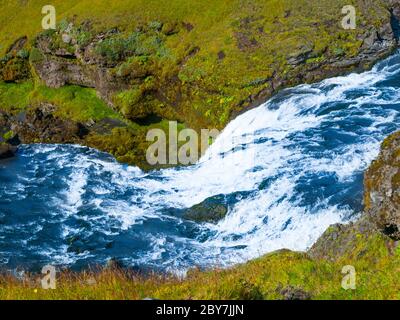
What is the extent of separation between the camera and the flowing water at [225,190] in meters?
24.0

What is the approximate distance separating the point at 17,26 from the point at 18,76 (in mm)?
8586

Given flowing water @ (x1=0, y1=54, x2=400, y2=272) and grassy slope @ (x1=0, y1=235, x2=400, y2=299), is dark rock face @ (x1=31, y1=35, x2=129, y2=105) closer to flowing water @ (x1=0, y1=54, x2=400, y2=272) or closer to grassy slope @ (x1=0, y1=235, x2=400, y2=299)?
flowing water @ (x1=0, y1=54, x2=400, y2=272)

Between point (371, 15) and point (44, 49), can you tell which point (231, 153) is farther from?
point (44, 49)

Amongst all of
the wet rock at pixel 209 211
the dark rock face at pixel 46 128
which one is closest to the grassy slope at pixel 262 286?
the wet rock at pixel 209 211

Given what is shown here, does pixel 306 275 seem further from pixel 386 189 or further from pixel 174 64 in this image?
pixel 174 64

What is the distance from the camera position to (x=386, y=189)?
13.7 m

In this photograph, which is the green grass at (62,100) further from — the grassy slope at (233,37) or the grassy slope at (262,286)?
the grassy slope at (262,286)

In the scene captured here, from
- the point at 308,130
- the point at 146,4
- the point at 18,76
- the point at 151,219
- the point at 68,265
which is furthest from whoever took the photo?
the point at 18,76

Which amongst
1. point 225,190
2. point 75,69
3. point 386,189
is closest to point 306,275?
point 386,189

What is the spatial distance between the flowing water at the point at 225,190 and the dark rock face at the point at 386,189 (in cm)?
778

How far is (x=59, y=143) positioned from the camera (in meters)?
41.8

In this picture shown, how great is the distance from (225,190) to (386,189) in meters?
15.4

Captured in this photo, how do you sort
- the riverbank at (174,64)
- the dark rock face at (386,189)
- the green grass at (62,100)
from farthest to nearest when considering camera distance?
the green grass at (62,100) < the riverbank at (174,64) < the dark rock face at (386,189)
